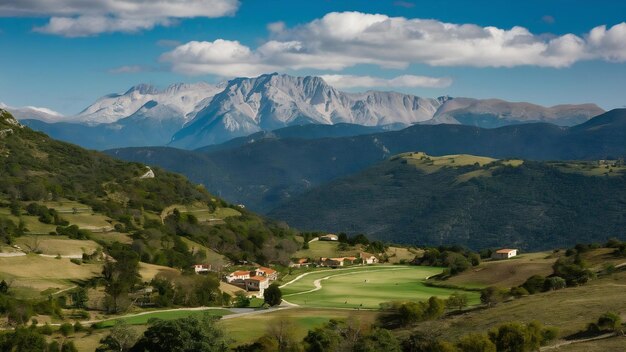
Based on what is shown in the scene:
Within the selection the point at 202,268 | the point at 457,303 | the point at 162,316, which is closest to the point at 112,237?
the point at 202,268

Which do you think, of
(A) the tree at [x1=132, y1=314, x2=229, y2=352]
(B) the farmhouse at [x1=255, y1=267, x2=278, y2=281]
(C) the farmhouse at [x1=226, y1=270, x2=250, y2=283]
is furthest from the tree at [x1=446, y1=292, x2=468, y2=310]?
(B) the farmhouse at [x1=255, y1=267, x2=278, y2=281]

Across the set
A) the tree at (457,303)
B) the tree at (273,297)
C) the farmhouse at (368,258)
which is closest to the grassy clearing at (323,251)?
the farmhouse at (368,258)

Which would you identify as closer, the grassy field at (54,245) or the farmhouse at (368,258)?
the grassy field at (54,245)

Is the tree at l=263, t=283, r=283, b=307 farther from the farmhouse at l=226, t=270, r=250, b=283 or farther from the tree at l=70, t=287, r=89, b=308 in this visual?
the farmhouse at l=226, t=270, r=250, b=283

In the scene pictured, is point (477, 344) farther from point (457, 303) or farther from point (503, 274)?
point (503, 274)

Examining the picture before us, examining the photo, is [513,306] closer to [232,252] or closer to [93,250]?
[93,250]

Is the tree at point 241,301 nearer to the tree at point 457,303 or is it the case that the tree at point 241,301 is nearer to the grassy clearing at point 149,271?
the grassy clearing at point 149,271
